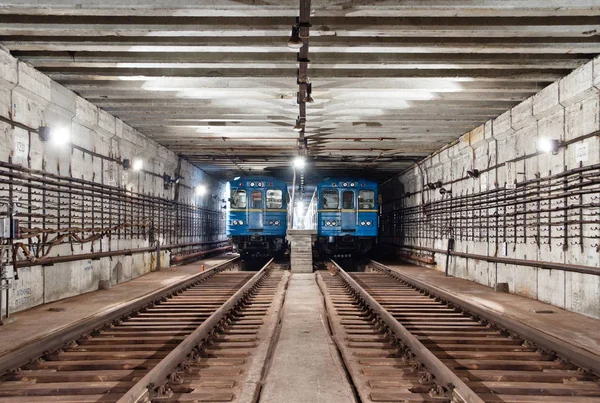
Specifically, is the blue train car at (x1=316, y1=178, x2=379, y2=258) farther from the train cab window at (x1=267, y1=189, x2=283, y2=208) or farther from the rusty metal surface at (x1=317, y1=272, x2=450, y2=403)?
the rusty metal surface at (x1=317, y1=272, x2=450, y2=403)

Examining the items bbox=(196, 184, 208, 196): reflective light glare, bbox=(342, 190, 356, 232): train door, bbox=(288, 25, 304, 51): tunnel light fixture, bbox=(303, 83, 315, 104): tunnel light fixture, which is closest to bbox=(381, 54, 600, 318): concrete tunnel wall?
bbox=(303, 83, 315, 104): tunnel light fixture

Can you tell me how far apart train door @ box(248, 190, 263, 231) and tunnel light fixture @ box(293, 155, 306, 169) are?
89.2 inches

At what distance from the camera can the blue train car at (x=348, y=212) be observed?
2039 cm

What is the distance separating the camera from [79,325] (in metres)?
6.44

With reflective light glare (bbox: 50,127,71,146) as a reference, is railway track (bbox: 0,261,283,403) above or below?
below

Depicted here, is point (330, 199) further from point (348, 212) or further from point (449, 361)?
point (449, 361)

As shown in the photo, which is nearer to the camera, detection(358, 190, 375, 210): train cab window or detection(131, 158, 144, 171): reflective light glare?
detection(131, 158, 144, 171): reflective light glare

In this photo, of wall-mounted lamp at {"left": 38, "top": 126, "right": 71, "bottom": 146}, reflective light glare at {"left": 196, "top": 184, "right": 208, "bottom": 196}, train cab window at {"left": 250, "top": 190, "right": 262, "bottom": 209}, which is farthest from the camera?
reflective light glare at {"left": 196, "top": 184, "right": 208, "bottom": 196}

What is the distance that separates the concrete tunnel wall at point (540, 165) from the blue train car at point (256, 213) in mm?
8023

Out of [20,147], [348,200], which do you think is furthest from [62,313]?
[348,200]

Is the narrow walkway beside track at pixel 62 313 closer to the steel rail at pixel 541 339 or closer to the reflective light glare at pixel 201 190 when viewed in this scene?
the steel rail at pixel 541 339

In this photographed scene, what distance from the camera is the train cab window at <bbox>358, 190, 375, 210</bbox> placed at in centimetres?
2058

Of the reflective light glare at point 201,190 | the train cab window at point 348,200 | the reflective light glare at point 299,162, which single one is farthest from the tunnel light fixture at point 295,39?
the reflective light glare at point 201,190

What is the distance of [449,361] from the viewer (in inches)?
219
